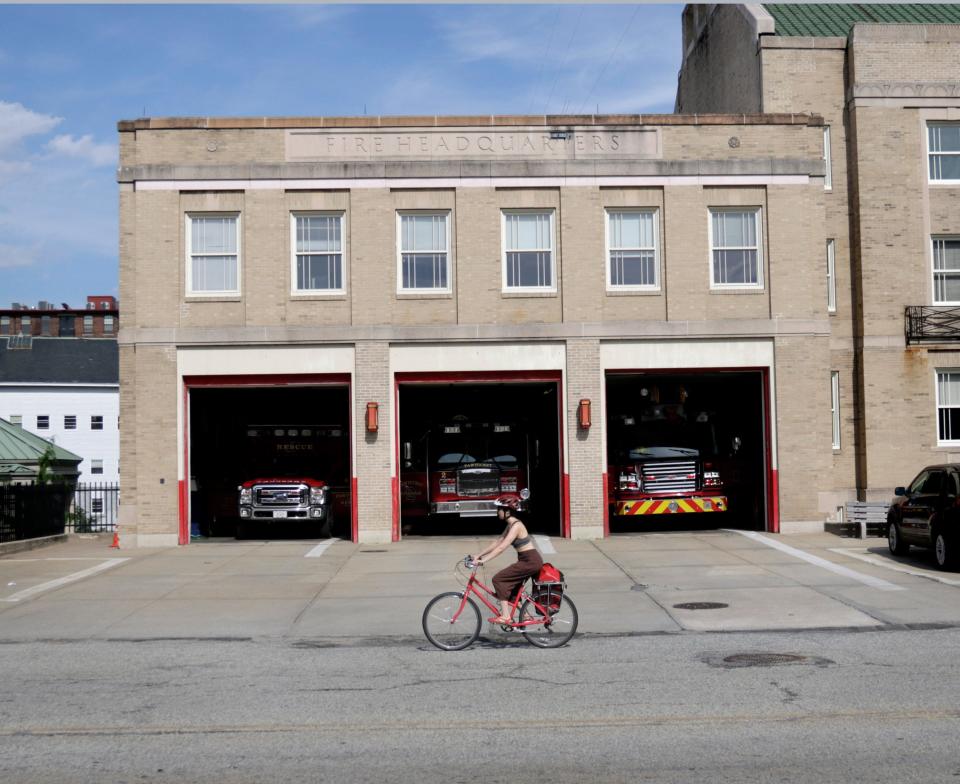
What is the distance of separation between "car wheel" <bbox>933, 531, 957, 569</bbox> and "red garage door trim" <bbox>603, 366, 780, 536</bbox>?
6216 mm

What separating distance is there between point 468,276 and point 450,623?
1331 cm

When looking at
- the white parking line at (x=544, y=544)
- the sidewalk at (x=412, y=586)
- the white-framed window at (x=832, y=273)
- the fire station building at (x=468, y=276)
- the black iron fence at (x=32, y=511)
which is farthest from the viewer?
the white-framed window at (x=832, y=273)

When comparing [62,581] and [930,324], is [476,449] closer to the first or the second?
[62,581]

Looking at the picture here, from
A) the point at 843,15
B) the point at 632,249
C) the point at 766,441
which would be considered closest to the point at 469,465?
the point at 632,249

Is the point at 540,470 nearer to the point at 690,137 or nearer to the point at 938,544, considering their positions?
the point at 690,137

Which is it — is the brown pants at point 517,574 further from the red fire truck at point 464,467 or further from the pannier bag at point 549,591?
the red fire truck at point 464,467

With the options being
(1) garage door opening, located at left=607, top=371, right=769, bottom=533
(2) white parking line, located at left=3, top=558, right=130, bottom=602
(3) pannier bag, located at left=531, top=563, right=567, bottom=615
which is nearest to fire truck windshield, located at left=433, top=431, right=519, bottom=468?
(1) garage door opening, located at left=607, top=371, right=769, bottom=533

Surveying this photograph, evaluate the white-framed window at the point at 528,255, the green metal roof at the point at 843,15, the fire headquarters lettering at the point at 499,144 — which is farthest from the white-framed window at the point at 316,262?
the green metal roof at the point at 843,15

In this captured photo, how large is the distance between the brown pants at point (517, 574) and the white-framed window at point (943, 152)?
19355 millimetres

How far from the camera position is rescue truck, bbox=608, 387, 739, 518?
80.8ft

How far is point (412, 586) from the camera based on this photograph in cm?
1758

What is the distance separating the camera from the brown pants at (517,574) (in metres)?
12.1

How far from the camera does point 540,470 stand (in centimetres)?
2991

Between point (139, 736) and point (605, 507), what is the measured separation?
16.7 meters
